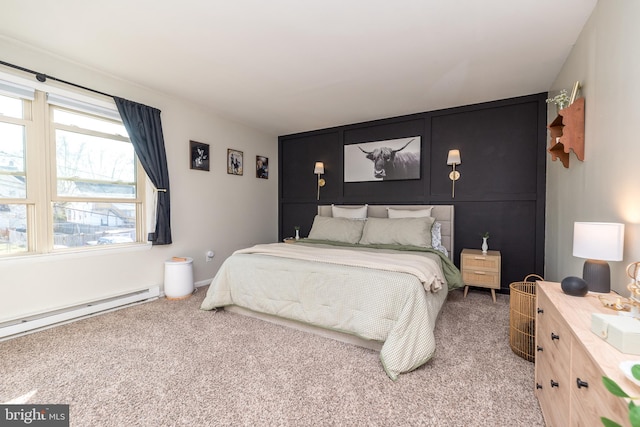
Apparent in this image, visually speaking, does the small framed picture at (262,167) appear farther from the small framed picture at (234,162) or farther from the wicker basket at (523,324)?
the wicker basket at (523,324)

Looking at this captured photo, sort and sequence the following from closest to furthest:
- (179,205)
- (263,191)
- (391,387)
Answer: (391,387)
(179,205)
(263,191)

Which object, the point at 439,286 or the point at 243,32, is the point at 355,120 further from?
the point at 439,286

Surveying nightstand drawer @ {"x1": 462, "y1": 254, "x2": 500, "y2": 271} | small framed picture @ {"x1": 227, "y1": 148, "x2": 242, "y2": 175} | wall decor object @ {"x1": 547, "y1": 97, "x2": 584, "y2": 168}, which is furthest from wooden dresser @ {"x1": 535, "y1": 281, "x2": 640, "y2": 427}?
small framed picture @ {"x1": 227, "y1": 148, "x2": 242, "y2": 175}

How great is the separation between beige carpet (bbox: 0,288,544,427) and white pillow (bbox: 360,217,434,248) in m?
1.03

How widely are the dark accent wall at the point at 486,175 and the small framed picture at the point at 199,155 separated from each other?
220 cm

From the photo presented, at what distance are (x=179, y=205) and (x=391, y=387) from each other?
10.3 ft

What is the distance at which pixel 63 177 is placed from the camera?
2.72 meters

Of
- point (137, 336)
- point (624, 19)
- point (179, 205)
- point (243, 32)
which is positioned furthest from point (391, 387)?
point (179, 205)

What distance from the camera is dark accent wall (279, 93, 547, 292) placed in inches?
133

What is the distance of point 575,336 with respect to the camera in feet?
3.28

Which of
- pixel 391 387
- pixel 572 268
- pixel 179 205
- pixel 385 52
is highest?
pixel 385 52

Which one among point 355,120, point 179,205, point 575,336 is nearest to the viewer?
point 575,336

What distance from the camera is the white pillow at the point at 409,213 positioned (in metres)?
3.68

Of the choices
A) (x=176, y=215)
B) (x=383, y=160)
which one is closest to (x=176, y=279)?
(x=176, y=215)
